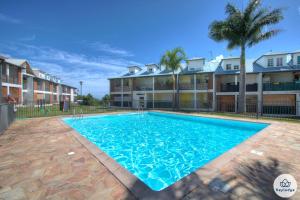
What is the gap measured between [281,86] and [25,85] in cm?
4111

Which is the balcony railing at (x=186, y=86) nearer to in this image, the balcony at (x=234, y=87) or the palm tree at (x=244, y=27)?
the balcony at (x=234, y=87)

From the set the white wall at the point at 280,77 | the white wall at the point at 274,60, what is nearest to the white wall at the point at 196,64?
the white wall at the point at 274,60

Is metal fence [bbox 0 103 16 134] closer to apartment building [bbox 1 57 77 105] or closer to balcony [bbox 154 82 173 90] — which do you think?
apartment building [bbox 1 57 77 105]

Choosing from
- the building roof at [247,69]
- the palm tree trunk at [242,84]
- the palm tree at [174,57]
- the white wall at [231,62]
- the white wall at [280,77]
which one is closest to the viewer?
the palm tree trunk at [242,84]

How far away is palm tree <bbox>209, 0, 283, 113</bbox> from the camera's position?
15.0 metres

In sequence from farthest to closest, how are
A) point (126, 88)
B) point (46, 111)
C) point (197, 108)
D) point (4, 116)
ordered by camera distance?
point (126, 88), point (197, 108), point (46, 111), point (4, 116)

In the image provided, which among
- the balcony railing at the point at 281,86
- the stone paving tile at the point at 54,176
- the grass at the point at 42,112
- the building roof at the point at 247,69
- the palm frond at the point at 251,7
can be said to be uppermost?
the palm frond at the point at 251,7

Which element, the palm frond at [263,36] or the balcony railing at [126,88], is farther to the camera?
the balcony railing at [126,88]

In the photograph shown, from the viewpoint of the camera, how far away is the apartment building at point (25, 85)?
2144 centimetres

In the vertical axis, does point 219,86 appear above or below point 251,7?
below
